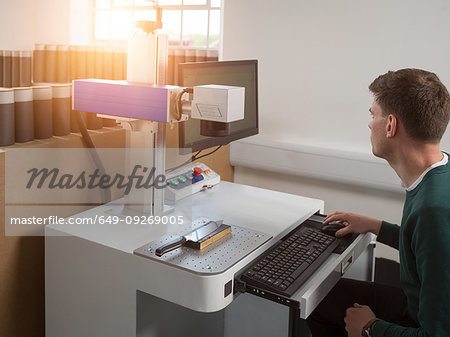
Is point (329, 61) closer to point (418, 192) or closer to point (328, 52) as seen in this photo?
point (328, 52)

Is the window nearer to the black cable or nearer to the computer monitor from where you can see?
the computer monitor

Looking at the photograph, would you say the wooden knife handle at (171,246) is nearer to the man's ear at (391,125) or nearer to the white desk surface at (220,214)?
the white desk surface at (220,214)

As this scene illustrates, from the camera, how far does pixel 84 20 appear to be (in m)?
4.49

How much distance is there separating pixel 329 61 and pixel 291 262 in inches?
53.7

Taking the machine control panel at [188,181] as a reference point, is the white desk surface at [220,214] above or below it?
below

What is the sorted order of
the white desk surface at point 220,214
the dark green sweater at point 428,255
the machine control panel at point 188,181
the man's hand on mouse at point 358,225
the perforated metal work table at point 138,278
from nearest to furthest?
the dark green sweater at point 428,255 < the perforated metal work table at point 138,278 < the white desk surface at point 220,214 < the man's hand on mouse at point 358,225 < the machine control panel at point 188,181

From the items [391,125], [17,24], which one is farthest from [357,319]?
[17,24]

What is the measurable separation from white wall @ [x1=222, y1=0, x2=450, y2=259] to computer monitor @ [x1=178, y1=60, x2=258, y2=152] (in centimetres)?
53

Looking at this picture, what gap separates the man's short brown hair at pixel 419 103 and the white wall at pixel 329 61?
39.7 inches

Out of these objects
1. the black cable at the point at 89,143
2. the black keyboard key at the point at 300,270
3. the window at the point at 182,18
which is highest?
the window at the point at 182,18

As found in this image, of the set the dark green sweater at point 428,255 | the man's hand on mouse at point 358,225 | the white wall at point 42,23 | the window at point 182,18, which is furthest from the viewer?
the white wall at point 42,23

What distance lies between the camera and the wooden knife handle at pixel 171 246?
133cm

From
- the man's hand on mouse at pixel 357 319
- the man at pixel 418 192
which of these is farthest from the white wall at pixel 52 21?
the man's hand on mouse at pixel 357 319

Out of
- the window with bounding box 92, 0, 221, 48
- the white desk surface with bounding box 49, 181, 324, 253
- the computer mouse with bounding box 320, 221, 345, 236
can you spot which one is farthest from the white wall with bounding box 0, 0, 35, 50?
the computer mouse with bounding box 320, 221, 345, 236
